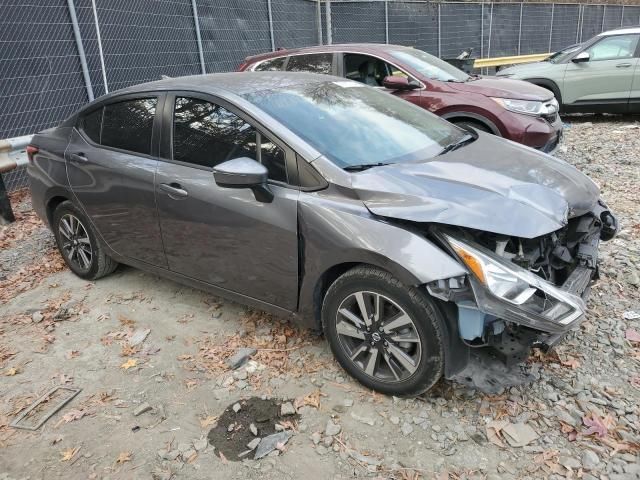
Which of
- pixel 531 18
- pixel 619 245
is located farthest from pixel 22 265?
pixel 531 18

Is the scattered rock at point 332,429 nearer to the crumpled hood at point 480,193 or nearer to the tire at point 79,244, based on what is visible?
the crumpled hood at point 480,193

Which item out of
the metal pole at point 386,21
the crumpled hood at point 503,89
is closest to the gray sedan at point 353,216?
the crumpled hood at point 503,89

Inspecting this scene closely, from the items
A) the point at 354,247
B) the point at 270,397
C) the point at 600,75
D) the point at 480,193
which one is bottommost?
the point at 270,397

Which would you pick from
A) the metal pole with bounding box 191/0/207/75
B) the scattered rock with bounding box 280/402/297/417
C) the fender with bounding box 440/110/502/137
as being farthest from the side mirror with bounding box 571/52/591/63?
the scattered rock with bounding box 280/402/297/417

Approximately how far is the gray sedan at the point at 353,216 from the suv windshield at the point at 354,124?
1 centimetres

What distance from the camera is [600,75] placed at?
1007 centimetres

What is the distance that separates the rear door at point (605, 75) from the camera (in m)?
9.90

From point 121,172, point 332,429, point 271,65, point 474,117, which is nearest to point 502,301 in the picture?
point 332,429

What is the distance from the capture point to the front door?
3207 millimetres

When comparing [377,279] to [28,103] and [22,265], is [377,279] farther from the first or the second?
[28,103]

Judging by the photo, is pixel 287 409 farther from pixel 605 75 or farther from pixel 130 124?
pixel 605 75

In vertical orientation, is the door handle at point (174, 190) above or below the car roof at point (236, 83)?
below

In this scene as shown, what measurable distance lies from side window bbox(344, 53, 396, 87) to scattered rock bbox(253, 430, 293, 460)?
18.2 ft

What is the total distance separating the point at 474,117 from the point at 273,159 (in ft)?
14.3
